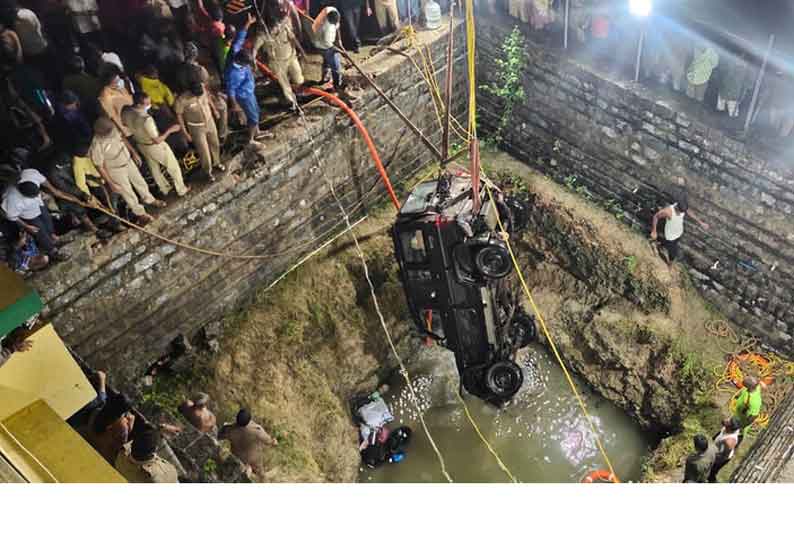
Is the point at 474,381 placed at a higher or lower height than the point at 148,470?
lower

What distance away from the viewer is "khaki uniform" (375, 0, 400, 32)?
6.39 metres

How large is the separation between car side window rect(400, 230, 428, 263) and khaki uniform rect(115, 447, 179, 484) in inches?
83.2

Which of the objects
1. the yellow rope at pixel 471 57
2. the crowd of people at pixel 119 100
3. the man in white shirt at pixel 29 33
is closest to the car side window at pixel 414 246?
the yellow rope at pixel 471 57

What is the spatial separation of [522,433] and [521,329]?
3.49 feet

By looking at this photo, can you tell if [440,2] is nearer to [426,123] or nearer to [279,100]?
[426,123]

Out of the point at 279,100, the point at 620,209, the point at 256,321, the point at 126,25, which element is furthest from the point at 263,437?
the point at 620,209

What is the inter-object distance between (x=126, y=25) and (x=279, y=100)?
1258 mm

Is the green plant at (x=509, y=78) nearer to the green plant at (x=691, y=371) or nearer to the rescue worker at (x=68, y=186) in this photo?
the green plant at (x=691, y=371)

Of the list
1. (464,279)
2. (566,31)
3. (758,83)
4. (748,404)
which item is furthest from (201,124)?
(748,404)

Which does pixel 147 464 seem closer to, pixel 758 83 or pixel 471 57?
pixel 471 57

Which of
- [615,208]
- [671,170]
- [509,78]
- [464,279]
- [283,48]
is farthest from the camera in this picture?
[509,78]

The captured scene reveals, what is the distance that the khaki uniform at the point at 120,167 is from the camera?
466 centimetres

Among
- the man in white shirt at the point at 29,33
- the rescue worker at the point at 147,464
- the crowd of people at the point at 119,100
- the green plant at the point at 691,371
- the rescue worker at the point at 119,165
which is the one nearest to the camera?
the rescue worker at the point at 147,464

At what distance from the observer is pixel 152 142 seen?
16.0 ft
